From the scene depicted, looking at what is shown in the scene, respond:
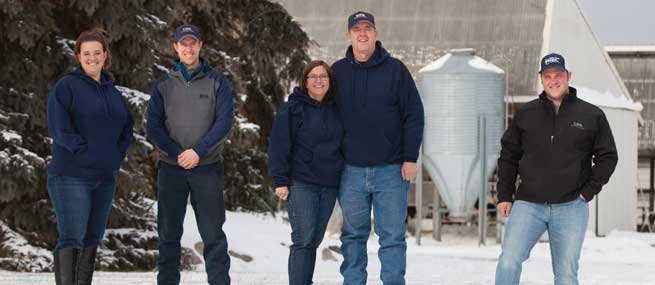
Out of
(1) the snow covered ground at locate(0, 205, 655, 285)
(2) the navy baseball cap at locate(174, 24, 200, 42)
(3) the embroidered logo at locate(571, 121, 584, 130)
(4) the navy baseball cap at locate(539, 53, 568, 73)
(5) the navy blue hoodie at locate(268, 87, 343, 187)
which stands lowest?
(1) the snow covered ground at locate(0, 205, 655, 285)

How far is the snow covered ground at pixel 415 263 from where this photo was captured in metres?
13.1

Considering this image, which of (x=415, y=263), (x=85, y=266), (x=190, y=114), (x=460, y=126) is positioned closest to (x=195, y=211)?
(x=190, y=114)

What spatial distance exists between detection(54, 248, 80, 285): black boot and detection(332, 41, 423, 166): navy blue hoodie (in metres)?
1.90

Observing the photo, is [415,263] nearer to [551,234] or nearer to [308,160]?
[308,160]

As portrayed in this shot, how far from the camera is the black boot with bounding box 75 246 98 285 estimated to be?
8109 millimetres

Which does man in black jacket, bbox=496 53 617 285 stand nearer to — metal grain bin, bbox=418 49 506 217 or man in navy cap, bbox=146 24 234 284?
man in navy cap, bbox=146 24 234 284

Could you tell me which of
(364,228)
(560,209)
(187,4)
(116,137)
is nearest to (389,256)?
(364,228)

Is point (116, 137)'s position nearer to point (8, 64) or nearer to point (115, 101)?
point (115, 101)

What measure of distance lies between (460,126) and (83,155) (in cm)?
2363

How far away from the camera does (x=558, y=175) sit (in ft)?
25.9

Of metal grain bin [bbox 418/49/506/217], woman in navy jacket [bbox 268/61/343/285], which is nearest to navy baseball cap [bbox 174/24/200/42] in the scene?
woman in navy jacket [bbox 268/61/343/285]

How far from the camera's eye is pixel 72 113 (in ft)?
26.6

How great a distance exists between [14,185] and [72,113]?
686 cm

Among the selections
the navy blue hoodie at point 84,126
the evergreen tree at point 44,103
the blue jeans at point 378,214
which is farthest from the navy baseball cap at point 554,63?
the evergreen tree at point 44,103
